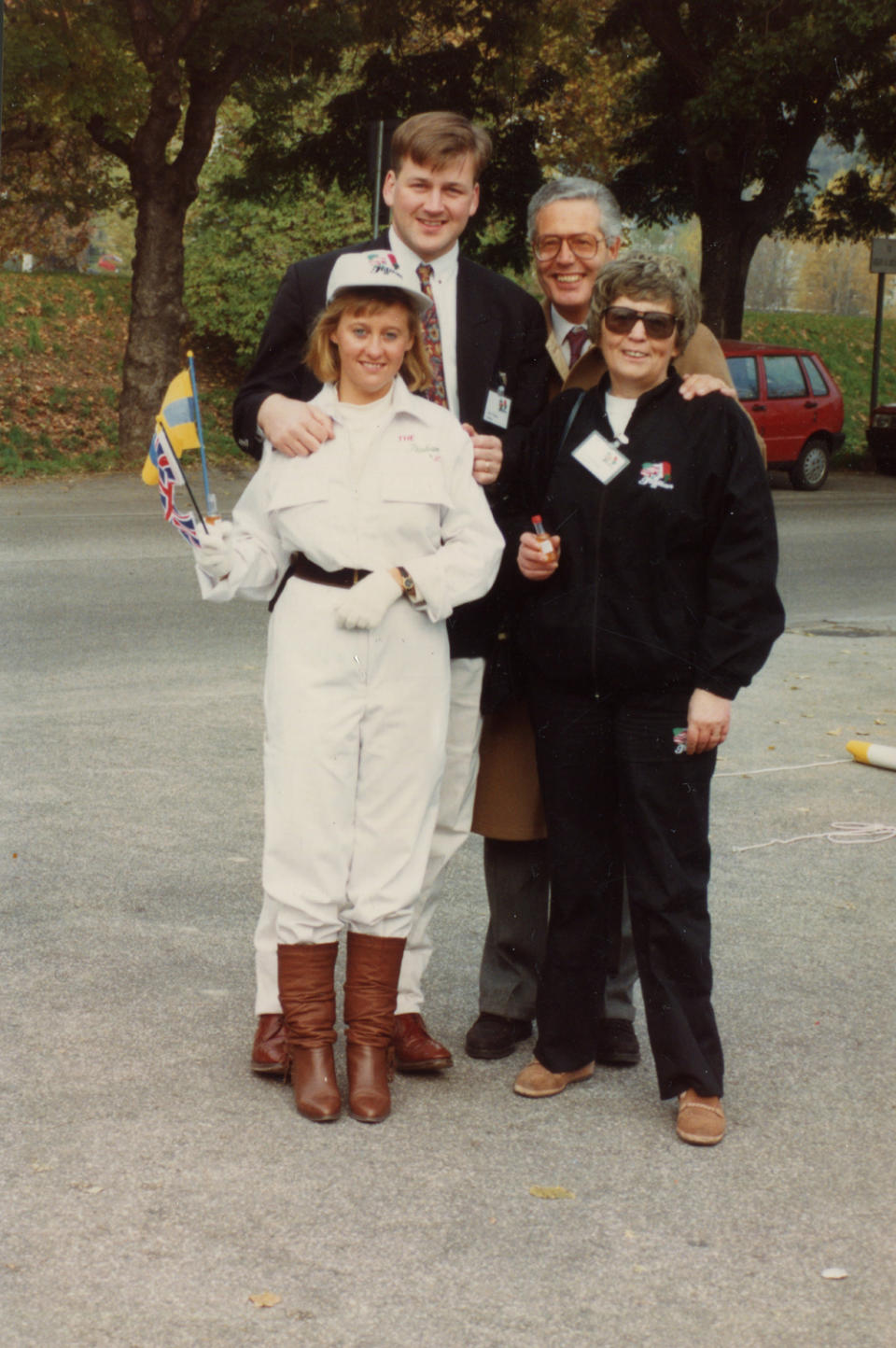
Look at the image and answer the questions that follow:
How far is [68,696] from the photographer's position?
7.66m

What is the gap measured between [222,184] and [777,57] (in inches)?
299

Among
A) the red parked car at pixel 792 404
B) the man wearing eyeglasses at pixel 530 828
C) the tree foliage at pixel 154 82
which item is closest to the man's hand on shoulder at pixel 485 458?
the man wearing eyeglasses at pixel 530 828

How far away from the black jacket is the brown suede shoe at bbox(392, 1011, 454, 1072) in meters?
0.91

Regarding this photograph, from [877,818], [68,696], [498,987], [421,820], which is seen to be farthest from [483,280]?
[68,696]

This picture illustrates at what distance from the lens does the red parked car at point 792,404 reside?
2055 centimetres

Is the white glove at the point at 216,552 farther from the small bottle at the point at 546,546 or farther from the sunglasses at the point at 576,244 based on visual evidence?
the sunglasses at the point at 576,244

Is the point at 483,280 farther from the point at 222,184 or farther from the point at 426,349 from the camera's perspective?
the point at 222,184

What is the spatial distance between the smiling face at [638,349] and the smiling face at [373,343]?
447 mm

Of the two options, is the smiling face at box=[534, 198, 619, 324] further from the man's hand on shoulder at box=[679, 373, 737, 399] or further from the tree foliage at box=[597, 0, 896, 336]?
the tree foliage at box=[597, 0, 896, 336]

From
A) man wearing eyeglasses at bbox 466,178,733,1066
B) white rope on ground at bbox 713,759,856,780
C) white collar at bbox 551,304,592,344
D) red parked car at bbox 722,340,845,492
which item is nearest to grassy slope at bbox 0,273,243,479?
red parked car at bbox 722,340,845,492

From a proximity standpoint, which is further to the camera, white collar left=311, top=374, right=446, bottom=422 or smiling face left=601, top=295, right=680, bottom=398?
white collar left=311, top=374, right=446, bottom=422

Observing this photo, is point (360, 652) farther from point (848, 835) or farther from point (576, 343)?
point (848, 835)

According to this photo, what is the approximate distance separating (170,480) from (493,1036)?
5.08 ft

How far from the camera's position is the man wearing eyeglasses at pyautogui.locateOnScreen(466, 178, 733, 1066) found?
3.98 metres
